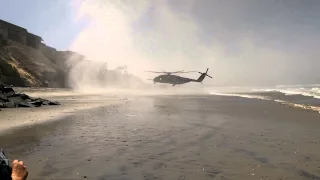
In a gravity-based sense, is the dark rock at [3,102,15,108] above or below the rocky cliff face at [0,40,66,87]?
below

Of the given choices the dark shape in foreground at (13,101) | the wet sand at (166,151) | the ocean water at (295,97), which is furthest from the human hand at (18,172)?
the ocean water at (295,97)

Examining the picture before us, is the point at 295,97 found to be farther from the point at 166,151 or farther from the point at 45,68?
the point at 45,68

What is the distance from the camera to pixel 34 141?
36.6 ft

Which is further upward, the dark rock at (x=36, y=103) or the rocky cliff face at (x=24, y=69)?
the rocky cliff face at (x=24, y=69)

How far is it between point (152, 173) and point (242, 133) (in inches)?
283

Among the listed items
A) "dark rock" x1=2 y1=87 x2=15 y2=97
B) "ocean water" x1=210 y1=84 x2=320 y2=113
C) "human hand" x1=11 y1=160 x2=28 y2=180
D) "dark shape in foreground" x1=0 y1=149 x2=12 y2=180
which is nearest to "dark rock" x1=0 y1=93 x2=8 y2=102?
"dark rock" x1=2 y1=87 x2=15 y2=97

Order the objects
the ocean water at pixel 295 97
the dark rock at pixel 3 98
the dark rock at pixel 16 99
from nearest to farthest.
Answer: the dark rock at pixel 3 98
the dark rock at pixel 16 99
the ocean water at pixel 295 97

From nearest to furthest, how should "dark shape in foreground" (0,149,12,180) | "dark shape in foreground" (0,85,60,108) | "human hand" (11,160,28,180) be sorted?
1. "dark shape in foreground" (0,149,12,180)
2. "human hand" (11,160,28,180)
3. "dark shape in foreground" (0,85,60,108)

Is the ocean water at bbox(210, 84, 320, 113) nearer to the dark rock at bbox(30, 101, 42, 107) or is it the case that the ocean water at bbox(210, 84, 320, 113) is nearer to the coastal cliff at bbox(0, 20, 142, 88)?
the dark rock at bbox(30, 101, 42, 107)

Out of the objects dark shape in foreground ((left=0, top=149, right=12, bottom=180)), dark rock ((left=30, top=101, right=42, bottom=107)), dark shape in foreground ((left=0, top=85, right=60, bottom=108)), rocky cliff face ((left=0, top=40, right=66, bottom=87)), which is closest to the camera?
dark shape in foreground ((left=0, top=149, right=12, bottom=180))

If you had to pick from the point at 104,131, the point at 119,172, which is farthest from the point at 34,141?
the point at 119,172

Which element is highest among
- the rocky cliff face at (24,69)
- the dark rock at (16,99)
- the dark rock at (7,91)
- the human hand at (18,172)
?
the rocky cliff face at (24,69)

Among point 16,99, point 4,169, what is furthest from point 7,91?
point 4,169

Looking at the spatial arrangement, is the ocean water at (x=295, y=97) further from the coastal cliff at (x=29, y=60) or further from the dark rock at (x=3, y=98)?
the coastal cliff at (x=29, y=60)
